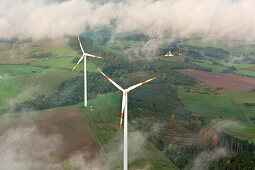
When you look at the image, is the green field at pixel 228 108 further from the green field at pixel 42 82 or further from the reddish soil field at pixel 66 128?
the green field at pixel 42 82

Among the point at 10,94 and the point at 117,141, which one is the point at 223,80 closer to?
the point at 117,141

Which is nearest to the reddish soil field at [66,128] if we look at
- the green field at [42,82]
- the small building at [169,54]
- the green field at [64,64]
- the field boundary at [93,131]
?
the field boundary at [93,131]

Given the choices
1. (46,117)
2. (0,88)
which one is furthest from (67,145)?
(0,88)

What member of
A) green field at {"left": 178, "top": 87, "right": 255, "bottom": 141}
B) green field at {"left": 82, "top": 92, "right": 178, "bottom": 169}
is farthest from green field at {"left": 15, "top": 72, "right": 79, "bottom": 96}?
green field at {"left": 178, "top": 87, "right": 255, "bottom": 141}

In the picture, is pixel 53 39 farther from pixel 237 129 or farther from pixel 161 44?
pixel 237 129

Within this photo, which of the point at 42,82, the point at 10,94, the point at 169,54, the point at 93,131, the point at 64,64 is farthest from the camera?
the point at 169,54

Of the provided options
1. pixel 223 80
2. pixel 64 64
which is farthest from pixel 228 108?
pixel 64 64

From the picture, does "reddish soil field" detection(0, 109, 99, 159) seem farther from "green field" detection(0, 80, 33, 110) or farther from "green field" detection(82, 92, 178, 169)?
"green field" detection(0, 80, 33, 110)
